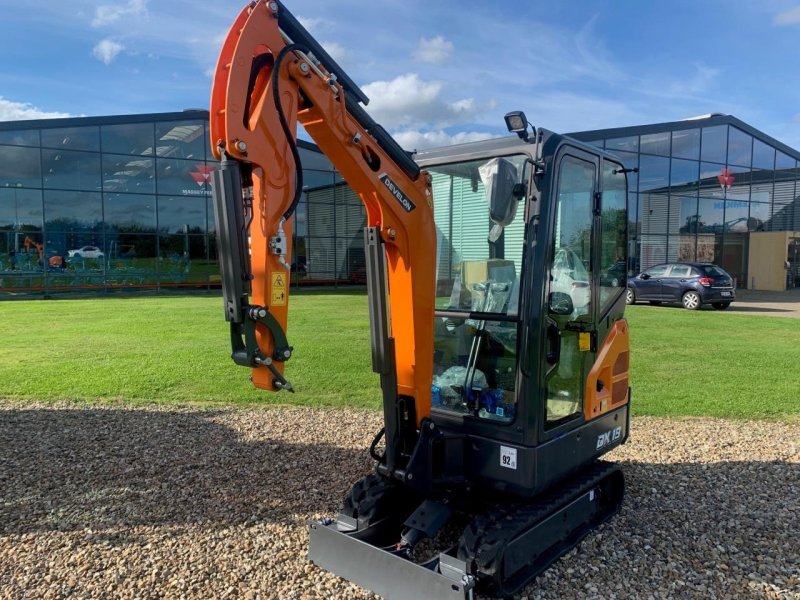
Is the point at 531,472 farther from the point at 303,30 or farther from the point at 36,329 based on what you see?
the point at 36,329

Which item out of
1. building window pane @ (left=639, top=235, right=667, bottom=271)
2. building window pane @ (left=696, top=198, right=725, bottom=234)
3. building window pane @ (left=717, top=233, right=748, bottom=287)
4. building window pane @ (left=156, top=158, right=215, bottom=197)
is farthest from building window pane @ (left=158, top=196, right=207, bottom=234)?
building window pane @ (left=717, top=233, right=748, bottom=287)

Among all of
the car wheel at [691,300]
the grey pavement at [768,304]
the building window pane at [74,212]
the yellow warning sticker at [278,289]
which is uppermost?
the building window pane at [74,212]

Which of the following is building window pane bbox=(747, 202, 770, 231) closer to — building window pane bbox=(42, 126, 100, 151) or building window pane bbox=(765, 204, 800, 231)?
building window pane bbox=(765, 204, 800, 231)

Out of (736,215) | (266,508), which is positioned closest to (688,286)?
(736,215)

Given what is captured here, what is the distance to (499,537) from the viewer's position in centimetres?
343

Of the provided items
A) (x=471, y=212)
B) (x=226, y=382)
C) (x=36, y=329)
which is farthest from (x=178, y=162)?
(x=471, y=212)

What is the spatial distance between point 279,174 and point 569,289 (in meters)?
2.05

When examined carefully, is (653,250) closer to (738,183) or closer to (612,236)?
(738,183)

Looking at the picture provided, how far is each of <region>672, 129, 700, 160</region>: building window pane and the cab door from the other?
92.3ft

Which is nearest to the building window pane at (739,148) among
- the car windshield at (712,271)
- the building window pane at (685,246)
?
the building window pane at (685,246)

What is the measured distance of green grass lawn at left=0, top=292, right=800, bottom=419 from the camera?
8258mm

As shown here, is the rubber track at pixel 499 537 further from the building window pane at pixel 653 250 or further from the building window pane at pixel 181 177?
the building window pane at pixel 653 250

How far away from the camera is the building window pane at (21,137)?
23.1 meters

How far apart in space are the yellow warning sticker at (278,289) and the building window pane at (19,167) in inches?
990
